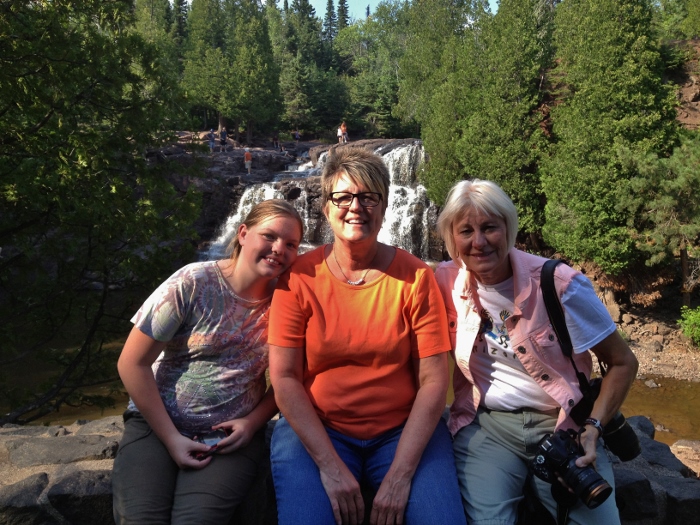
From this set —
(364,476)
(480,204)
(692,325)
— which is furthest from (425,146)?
(364,476)

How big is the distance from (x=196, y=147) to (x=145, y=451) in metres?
6.19

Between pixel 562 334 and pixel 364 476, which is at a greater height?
pixel 562 334

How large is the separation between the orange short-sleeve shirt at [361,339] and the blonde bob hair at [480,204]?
1.09ft

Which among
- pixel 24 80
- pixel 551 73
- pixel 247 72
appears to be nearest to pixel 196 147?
pixel 24 80

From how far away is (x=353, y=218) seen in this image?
2238 millimetres

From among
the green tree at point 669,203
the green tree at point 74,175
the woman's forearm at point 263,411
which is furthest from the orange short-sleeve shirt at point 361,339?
the green tree at point 669,203

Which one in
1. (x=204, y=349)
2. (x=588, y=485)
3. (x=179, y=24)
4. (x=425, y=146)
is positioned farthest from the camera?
(x=179, y=24)

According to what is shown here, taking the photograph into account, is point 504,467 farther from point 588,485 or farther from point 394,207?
point 394,207

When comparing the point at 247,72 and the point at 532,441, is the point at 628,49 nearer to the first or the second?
the point at 532,441

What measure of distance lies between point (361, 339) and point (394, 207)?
1579 cm

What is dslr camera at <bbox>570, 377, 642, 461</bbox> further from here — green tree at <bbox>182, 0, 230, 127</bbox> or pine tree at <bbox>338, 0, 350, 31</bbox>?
pine tree at <bbox>338, 0, 350, 31</bbox>

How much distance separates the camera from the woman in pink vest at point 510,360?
85.1 inches

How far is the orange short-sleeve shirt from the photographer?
7.06 feet

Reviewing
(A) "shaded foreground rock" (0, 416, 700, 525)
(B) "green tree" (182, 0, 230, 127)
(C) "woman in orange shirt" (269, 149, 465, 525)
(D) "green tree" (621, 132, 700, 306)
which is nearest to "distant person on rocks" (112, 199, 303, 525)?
(C) "woman in orange shirt" (269, 149, 465, 525)
